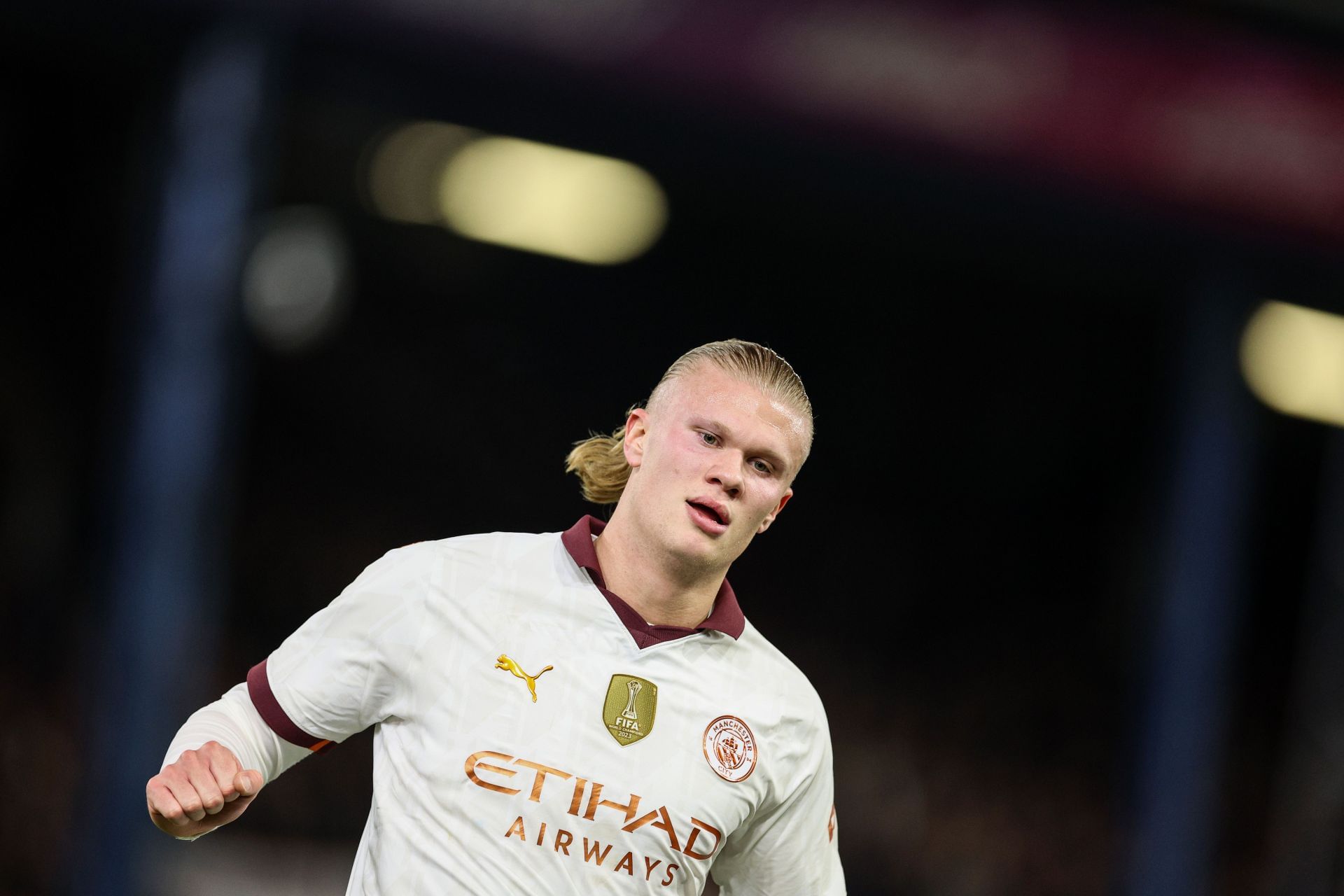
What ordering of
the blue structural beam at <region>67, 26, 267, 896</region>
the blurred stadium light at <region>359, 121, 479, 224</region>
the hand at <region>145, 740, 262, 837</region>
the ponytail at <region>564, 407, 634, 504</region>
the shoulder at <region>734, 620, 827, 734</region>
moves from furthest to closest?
1. the blurred stadium light at <region>359, 121, 479, 224</region>
2. the blue structural beam at <region>67, 26, 267, 896</region>
3. the ponytail at <region>564, 407, 634, 504</region>
4. the shoulder at <region>734, 620, 827, 734</region>
5. the hand at <region>145, 740, 262, 837</region>

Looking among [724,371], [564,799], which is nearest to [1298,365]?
[724,371]

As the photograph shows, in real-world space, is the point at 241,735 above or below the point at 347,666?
below

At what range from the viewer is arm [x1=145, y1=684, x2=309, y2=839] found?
200 centimetres

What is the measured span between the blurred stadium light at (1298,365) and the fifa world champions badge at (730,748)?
766 cm

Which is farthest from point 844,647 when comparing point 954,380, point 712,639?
point 712,639

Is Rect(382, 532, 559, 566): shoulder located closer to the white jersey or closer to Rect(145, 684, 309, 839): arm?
the white jersey

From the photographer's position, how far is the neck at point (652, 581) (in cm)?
228

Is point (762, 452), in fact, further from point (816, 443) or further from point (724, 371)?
point (816, 443)

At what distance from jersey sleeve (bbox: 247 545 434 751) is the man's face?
0.38 m

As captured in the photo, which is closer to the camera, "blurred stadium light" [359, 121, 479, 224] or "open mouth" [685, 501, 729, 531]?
"open mouth" [685, 501, 729, 531]

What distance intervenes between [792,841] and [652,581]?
1.53 ft

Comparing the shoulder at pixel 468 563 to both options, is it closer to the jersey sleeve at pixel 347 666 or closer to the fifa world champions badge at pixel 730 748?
the jersey sleeve at pixel 347 666

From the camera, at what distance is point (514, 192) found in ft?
31.6

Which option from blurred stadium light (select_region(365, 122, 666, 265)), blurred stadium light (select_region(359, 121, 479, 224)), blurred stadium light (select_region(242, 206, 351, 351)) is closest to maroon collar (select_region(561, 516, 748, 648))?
blurred stadium light (select_region(242, 206, 351, 351))
